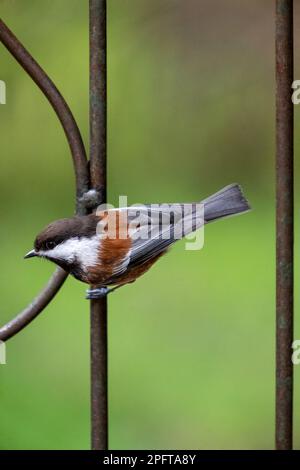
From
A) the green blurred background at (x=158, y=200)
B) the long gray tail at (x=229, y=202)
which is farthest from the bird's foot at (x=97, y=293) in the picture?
the green blurred background at (x=158, y=200)

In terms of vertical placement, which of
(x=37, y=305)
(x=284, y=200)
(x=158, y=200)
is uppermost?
(x=158, y=200)

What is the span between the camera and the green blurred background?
2.17 metres

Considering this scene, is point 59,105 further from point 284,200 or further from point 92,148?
point 284,200

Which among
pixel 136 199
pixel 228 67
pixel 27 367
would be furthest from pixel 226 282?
pixel 228 67

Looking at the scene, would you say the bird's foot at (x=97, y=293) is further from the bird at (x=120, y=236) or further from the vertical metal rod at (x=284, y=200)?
the vertical metal rod at (x=284, y=200)

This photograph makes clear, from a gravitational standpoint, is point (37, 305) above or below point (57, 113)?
below

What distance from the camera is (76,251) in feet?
3.38

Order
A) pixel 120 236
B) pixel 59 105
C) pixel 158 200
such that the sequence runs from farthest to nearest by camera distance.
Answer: pixel 158 200 < pixel 120 236 < pixel 59 105

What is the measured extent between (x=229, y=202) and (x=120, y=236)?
0.55 feet

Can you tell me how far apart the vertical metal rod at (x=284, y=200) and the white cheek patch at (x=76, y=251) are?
0.73ft

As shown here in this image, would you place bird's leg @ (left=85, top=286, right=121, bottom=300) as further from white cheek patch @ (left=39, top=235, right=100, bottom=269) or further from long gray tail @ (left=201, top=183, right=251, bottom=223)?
long gray tail @ (left=201, top=183, right=251, bottom=223)

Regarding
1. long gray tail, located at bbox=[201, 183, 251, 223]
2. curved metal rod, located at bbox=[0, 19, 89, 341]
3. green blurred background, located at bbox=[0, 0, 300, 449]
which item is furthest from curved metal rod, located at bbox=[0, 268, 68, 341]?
green blurred background, located at bbox=[0, 0, 300, 449]

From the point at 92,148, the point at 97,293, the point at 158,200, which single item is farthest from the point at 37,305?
the point at 158,200
